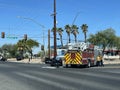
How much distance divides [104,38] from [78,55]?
6381 cm

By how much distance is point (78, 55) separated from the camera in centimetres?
4553

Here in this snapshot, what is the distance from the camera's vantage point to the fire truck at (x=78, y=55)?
1796 inches

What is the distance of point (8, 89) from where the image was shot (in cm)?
1795

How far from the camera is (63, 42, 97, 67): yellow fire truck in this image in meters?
45.6

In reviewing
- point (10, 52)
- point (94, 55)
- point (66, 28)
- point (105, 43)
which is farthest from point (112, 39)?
point (10, 52)

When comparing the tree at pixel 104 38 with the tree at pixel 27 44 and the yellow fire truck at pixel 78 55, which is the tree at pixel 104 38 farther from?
the yellow fire truck at pixel 78 55

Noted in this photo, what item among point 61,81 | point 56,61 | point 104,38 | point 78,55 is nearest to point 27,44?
point 104,38

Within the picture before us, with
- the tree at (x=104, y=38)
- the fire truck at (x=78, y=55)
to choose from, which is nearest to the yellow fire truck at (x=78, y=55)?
the fire truck at (x=78, y=55)

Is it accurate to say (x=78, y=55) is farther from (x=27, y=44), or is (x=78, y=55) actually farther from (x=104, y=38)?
(x=27, y=44)

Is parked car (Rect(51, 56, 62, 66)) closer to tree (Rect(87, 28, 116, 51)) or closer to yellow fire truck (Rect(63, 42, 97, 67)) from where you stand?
yellow fire truck (Rect(63, 42, 97, 67))

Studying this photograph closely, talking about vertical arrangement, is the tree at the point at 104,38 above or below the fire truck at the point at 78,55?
above

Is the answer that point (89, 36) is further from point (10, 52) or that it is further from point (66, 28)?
point (10, 52)

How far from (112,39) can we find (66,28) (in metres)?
21.2

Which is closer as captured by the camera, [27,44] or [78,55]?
A: [78,55]
